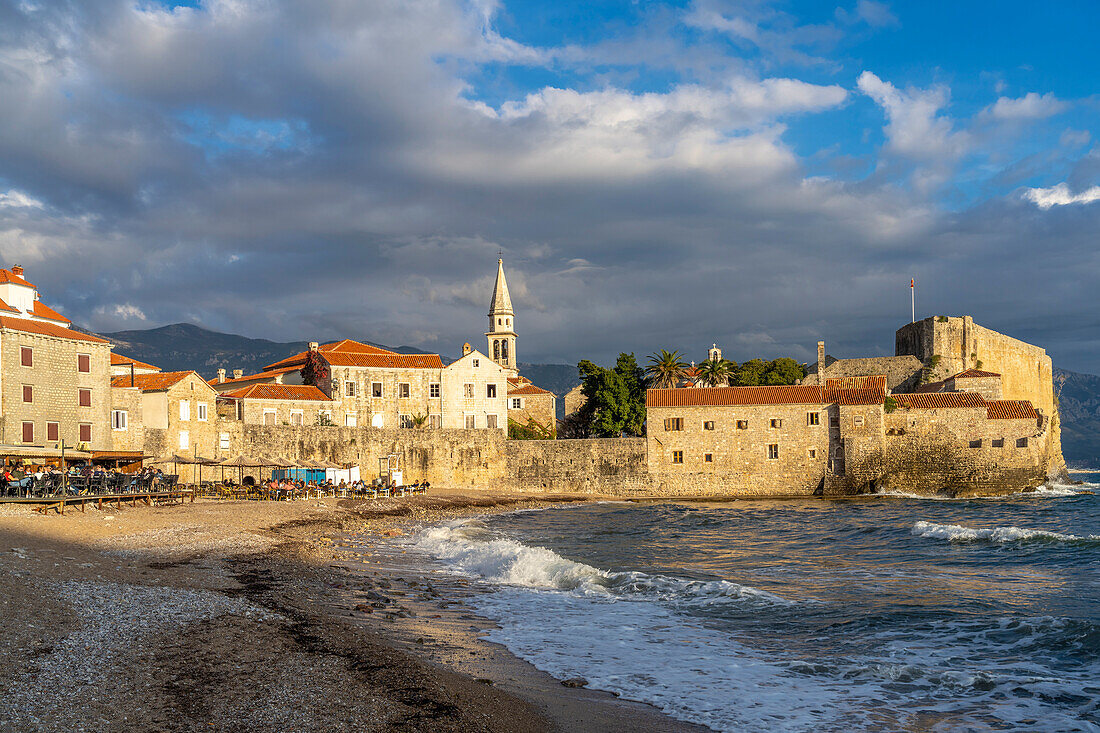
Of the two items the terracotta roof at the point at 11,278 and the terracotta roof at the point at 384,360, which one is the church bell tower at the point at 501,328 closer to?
the terracotta roof at the point at 384,360


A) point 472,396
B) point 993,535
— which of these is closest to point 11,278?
point 472,396

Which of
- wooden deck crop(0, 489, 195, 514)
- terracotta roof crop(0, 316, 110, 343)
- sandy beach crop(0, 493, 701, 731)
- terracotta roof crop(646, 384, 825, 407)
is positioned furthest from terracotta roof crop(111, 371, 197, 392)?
terracotta roof crop(646, 384, 825, 407)

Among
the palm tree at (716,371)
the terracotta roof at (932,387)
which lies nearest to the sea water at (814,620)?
the terracotta roof at (932,387)

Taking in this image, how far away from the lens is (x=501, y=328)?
92.2 m

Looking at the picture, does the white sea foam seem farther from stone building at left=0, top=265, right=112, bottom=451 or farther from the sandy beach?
stone building at left=0, top=265, right=112, bottom=451

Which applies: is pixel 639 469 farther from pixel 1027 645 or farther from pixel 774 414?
pixel 1027 645

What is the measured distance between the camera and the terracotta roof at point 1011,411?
49.2 m

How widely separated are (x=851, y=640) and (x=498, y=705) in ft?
24.3

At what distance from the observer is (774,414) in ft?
168

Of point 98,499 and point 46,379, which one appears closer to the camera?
point 98,499

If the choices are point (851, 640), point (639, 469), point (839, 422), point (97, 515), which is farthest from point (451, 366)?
point (851, 640)

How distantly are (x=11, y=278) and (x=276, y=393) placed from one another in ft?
54.3

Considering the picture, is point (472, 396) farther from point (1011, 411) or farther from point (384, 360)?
point (1011, 411)

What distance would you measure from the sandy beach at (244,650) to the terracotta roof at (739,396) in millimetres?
35232
